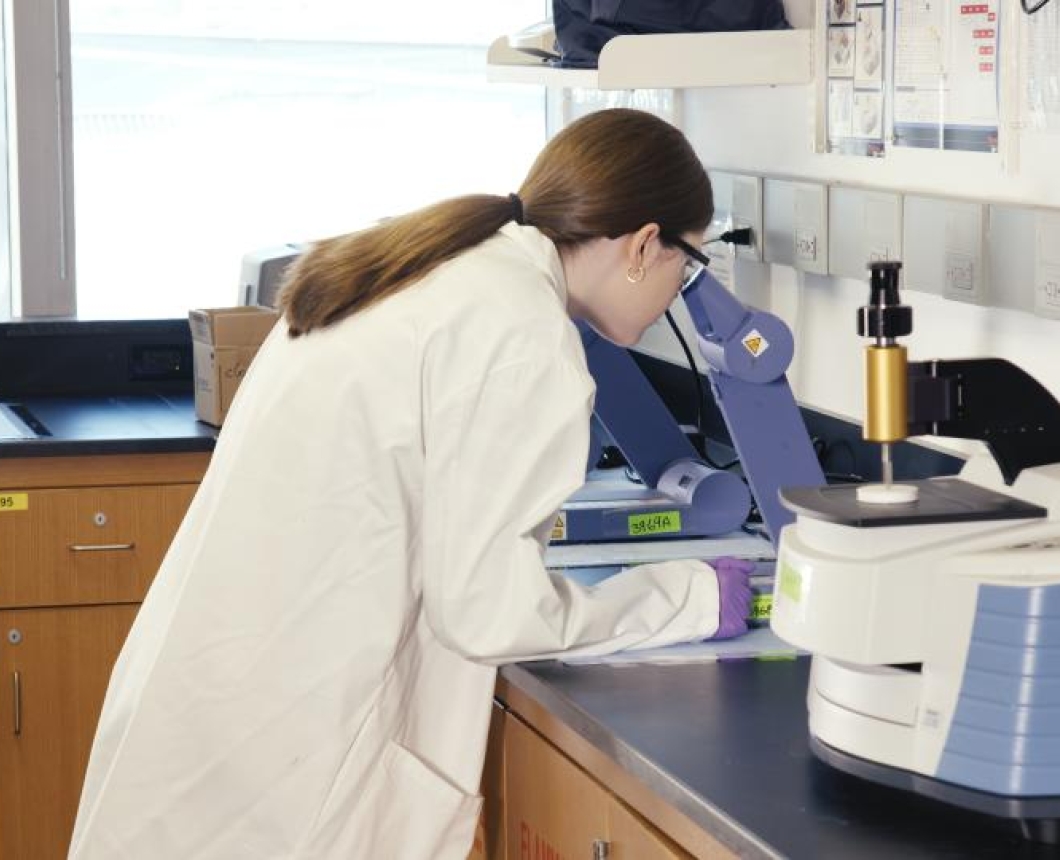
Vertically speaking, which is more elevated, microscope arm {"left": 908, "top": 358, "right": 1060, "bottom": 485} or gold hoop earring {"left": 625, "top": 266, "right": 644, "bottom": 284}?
gold hoop earring {"left": 625, "top": 266, "right": 644, "bottom": 284}

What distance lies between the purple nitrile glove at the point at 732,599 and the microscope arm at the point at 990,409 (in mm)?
481

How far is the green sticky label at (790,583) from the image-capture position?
1486mm

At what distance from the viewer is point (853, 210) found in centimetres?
240

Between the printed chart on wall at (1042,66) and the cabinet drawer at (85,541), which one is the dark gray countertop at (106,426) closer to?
the cabinet drawer at (85,541)

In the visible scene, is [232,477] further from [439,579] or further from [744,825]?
[744,825]

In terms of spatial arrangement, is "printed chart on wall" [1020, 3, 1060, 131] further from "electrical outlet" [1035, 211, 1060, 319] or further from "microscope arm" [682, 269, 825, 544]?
"microscope arm" [682, 269, 825, 544]

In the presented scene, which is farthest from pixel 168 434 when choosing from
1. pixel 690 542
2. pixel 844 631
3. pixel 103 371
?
pixel 844 631

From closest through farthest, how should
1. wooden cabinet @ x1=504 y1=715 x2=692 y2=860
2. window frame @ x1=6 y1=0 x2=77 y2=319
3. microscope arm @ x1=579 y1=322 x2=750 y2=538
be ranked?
1. wooden cabinet @ x1=504 y1=715 x2=692 y2=860
2. microscope arm @ x1=579 y1=322 x2=750 y2=538
3. window frame @ x1=6 y1=0 x2=77 y2=319

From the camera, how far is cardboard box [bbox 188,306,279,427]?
323 cm

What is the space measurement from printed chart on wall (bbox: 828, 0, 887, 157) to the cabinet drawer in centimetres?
135

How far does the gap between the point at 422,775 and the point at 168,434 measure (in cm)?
143

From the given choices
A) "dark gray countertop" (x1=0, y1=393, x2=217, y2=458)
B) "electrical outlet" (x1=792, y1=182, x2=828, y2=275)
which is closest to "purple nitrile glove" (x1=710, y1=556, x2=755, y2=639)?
"electrical outlet" (x1=792, y1=182, x2=828, y2=275)

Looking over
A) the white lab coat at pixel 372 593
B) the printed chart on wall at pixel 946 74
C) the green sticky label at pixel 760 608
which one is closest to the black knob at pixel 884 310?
the white lab coat at pixel 372 593

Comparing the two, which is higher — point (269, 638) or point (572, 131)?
point (572, 131)
